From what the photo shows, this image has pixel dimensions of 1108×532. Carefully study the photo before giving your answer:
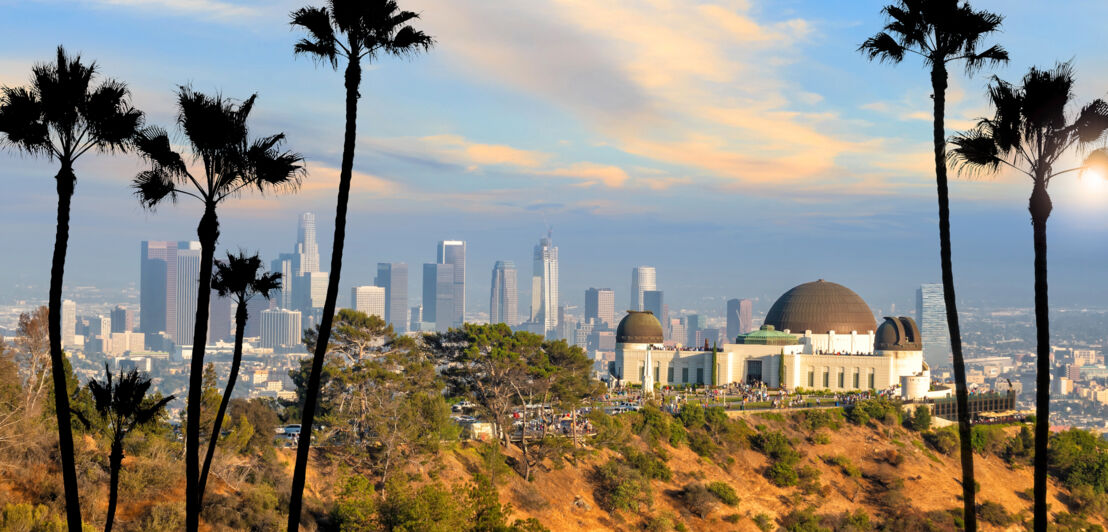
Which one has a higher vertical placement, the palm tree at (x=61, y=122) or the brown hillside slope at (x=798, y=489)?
the palm tree at (x=61, y=122)

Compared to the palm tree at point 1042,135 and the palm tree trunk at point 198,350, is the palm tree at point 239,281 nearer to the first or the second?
the palm tree trunk at point 198,350

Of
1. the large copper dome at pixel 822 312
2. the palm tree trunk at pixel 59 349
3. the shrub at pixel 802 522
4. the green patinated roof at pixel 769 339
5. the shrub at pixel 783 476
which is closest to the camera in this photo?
the palm tree trunk at pixel 59 349

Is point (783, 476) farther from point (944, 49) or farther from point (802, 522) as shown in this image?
point (944, 49)

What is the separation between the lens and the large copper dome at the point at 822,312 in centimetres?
11219

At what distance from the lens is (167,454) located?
50.5 m

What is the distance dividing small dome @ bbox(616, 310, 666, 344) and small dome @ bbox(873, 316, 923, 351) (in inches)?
851

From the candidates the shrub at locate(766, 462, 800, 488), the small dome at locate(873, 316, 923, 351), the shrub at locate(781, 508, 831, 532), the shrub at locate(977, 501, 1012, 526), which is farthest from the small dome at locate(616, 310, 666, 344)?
the shrub at locate(977, 501, 1012, 526)

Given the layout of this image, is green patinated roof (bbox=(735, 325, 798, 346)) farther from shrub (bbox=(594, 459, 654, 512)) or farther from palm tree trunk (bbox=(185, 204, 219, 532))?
palm tree trunk (bbox=(185, 204, 219, 532))

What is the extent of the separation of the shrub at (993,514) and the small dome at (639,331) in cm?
4277

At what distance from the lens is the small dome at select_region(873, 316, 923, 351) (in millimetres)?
104562

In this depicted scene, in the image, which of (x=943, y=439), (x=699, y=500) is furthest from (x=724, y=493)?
(x=943, y=439)

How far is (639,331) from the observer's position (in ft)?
363

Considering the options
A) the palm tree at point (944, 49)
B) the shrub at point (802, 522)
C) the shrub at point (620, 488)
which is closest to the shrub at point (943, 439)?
the shrub at point (802, 522)

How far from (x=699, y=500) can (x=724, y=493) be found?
239 centimetres
